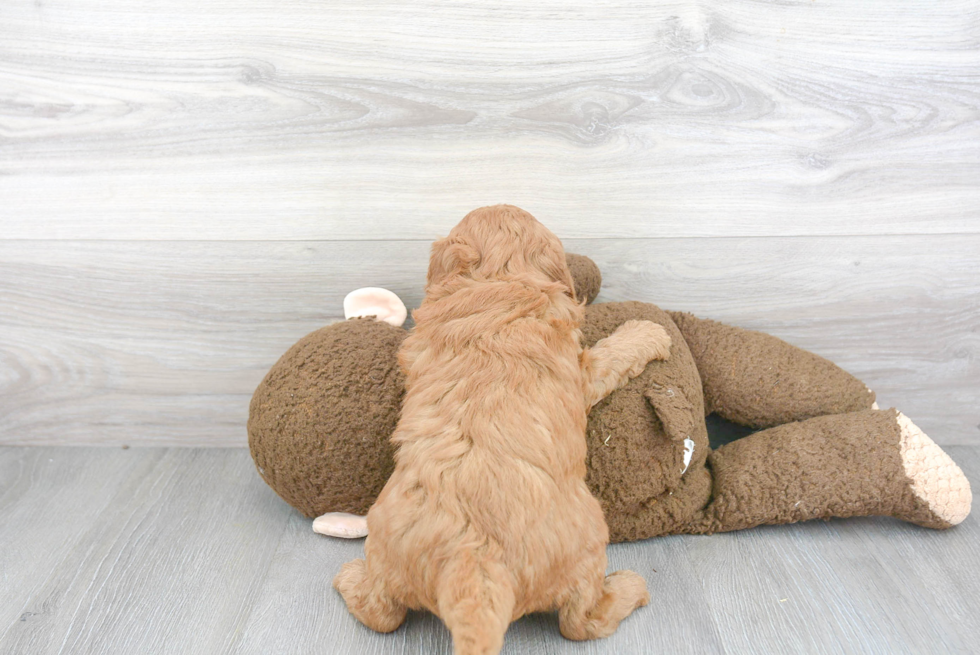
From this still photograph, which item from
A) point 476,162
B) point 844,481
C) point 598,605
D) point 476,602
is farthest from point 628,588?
point 476,162

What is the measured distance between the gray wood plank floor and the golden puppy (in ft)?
0.32

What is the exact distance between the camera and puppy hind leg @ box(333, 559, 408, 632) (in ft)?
4.25

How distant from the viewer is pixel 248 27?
1.73m

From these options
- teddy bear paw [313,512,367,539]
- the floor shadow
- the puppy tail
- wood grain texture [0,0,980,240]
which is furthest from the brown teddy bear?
the puppy tail

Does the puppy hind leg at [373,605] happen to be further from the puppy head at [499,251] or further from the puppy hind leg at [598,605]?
the puppy head at [499,251]

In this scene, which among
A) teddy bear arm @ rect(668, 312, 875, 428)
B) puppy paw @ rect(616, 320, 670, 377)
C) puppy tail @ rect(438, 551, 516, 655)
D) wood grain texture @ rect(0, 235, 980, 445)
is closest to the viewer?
puppy tail @ rect(438, 551, 516, 655)

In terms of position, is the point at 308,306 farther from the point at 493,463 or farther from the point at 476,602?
the point at 476,602

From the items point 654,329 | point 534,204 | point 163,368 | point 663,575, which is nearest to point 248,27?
point 534,204

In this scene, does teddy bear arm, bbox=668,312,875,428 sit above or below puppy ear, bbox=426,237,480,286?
below

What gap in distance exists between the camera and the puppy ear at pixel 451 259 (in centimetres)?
140

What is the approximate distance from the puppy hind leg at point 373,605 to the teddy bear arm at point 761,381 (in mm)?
971

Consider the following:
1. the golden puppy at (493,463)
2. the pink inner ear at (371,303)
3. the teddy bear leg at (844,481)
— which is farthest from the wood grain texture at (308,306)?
the golden puppy at (493,463)

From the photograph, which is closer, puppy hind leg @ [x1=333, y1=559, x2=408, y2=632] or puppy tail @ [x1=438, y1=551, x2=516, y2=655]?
puppy tail @ [x1=438, y1=551, x2=516, y2=655]

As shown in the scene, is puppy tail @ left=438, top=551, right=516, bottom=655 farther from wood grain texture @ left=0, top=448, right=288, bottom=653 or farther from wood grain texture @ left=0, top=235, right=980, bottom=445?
wood grain texture @ left=0, top=235, right=980, bottom=445
